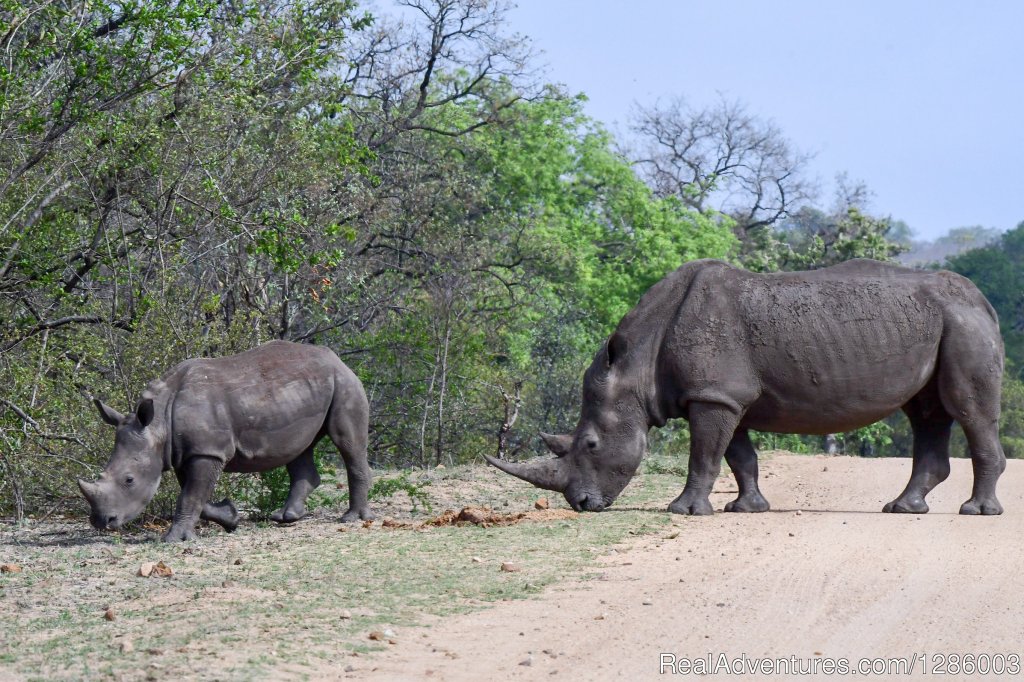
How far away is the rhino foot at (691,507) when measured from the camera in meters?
11.5

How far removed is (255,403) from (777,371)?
4.18 m

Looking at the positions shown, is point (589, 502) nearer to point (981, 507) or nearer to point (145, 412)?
point (981, 507)

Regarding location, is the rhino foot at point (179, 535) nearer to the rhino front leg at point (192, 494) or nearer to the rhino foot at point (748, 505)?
the rhino front leg at point (192, 494)

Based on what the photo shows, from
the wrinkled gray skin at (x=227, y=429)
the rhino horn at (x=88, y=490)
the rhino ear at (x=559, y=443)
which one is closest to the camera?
the rhino horn at (x=88, y=490)

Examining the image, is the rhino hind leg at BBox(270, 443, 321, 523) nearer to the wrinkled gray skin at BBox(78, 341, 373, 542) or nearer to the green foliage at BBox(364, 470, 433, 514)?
the wrinkled gray skin at BBox(78, 341, 373, 542)

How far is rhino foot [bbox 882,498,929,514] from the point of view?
1172cm

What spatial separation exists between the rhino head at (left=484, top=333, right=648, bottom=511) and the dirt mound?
27 cm

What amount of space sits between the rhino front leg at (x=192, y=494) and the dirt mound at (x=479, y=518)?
1.46 m

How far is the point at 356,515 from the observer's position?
11742mm

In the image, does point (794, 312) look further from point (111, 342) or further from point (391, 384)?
point (391, 384)

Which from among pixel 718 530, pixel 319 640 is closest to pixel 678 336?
pixel 718 530

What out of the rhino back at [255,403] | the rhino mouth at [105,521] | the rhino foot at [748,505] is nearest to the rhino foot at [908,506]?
the rhino foot at [748,505]

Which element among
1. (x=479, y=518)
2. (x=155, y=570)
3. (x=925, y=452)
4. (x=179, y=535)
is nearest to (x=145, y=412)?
(x=179, y=535)

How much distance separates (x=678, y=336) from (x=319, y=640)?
5455 mm
